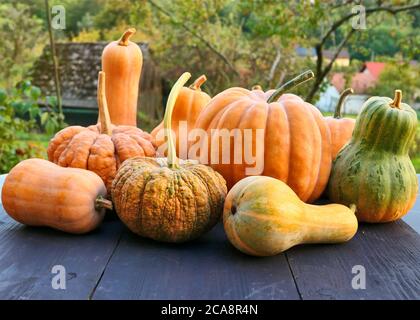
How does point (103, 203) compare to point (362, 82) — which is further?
point (362, 82)

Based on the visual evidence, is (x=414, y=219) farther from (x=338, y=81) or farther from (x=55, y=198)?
(x=338, y=81)

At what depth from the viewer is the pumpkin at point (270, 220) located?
110cm

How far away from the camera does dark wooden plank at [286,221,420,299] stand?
3.23 ft

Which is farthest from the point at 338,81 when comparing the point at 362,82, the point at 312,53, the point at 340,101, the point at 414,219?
the point at 414,219

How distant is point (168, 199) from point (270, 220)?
241mm

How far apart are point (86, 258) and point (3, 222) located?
393 millimetres

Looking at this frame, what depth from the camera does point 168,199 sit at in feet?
3.83

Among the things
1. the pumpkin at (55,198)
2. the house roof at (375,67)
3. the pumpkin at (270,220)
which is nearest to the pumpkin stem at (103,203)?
the pumpkin at (55,198)

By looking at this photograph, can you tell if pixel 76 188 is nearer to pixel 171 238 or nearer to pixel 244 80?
pixel 171 238

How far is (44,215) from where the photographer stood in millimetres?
1260

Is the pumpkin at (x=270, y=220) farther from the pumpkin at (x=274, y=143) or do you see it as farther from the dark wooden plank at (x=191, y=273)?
the pumpkin at (x=274, y=143)

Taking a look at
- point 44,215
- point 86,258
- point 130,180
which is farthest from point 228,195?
point 44,215

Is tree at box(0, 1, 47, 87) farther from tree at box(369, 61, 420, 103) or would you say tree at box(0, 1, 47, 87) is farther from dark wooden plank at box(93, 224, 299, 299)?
dark wooden plank at box(93, 224, 299, 299)
